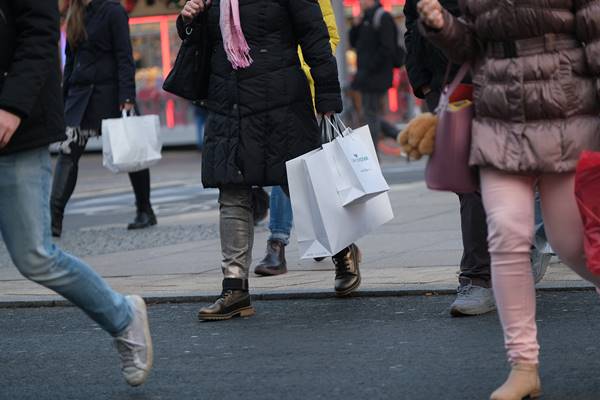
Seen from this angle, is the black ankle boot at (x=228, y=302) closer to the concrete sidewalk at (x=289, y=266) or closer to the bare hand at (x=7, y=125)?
the concrete sidewalk at (x=289, y=266)

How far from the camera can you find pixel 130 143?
1077 cm

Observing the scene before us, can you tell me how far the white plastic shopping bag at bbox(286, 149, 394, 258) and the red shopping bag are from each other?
2346mm

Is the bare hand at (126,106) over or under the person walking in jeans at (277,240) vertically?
over

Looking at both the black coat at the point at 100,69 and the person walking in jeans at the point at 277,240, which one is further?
the black coat at the point at 100,69

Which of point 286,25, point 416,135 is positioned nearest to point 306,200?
point 286,25

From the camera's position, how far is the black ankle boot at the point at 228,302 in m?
6.68

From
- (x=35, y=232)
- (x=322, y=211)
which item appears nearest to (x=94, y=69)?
(x=322, y=211)

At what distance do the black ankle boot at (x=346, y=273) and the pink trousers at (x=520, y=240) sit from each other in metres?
2.51

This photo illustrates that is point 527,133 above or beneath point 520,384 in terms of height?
above

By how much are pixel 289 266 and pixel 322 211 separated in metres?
1.87

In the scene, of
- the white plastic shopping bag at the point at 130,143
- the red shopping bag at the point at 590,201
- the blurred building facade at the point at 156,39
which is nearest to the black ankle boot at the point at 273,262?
the white plastic shopping bag at the point at 130,143

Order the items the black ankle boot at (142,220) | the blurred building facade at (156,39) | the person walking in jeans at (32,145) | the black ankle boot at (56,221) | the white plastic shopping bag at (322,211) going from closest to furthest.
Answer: the person walking in jeans at (32,145) → the white plastic shopping bag at (322,211) → the black ankle boot at (56,221) → the black ankle boot at (142,220) → the blurred building facade at (156,39)

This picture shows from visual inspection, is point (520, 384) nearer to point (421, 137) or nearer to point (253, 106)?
point (421, 137)

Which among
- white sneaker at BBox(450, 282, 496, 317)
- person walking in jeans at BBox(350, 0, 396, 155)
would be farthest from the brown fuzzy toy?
person walking in jeans at BBox(350, 0, 396, 155)
